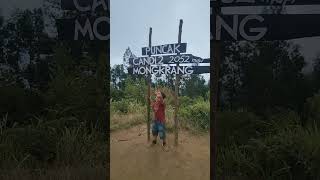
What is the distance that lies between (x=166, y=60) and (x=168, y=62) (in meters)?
0.03

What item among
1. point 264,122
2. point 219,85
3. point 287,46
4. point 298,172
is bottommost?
point 298,172

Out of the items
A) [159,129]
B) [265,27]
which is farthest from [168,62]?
[265,27]

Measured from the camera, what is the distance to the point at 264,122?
→ 511 cm

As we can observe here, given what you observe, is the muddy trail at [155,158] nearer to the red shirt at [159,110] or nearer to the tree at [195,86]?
the red shirt at [159,110]

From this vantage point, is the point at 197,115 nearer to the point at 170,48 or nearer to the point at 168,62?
the point at 168,62

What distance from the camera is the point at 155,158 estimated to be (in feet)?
15.9

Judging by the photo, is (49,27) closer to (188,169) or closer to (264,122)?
(188,169)

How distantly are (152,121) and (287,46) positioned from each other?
1.48 m

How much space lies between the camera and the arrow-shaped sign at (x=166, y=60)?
472cm

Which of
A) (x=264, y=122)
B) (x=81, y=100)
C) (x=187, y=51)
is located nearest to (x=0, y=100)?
(x=81, y=100)

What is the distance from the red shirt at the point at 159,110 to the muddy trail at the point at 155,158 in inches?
5.9

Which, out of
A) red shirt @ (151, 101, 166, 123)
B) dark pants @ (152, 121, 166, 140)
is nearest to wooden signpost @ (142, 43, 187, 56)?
red shirt @ (151, 101, 166, 123)

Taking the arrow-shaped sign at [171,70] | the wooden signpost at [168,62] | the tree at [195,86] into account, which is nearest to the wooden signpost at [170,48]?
the wooden signpost at [168,62]

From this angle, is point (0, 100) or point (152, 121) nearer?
point (152, 121)
